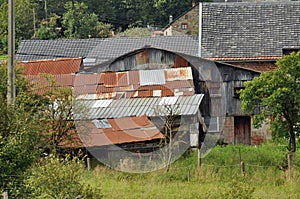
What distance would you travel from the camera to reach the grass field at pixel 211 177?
49.0 ft

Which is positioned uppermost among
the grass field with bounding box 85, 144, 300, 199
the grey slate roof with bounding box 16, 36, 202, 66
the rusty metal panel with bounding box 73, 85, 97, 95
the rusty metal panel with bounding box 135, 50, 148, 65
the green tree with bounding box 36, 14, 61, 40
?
the green tree with bounding box 36, 14, 61, 40

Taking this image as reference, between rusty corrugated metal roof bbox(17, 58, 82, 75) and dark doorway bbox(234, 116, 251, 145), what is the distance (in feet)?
27.2

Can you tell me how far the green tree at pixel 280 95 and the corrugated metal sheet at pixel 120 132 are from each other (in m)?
2.94

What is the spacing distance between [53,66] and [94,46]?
6.91 metres


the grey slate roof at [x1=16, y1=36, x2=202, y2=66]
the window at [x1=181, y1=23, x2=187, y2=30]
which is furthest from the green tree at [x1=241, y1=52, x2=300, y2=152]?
the window at [x1=181, y1=23, x2=187, y2=30]

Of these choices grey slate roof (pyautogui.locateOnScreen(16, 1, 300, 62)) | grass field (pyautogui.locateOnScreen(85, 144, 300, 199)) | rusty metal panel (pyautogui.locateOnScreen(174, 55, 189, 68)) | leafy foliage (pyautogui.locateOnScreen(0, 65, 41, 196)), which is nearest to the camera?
leafy foliage (pyautogui.locateOnScreen(0, 65, 41, 196))

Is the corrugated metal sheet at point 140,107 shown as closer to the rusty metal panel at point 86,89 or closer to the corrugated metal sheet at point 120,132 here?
the corrugated metal sheet at point 120,132

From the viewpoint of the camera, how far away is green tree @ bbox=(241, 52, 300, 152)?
17.0 meters

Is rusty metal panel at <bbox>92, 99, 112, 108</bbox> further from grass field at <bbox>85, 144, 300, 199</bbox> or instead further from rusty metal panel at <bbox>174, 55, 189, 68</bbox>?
grass field at <bbox>85, 144, 300, 199</bbox>

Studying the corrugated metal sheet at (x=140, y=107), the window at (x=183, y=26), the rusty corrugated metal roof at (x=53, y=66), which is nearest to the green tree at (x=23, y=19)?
the window at (x=183, y=26)

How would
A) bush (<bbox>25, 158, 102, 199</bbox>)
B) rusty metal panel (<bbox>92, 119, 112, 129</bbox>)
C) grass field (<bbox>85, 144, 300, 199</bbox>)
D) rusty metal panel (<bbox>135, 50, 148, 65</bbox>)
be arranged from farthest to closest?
rusty metal panel (<bbox>135, 50, 148, 65</bbox>), rusty metal panel (<bbox>92, 119, 112, 129</bbox>), grass field (<bbox>85, 144, 300, 199</bbox>), bush (<bbox>25, 158, 102, 199</bbox>)

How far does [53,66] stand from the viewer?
2920cm

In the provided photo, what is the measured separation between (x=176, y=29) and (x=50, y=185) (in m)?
35.8

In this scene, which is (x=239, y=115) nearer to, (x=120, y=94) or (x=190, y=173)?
(x=120, y=94)
